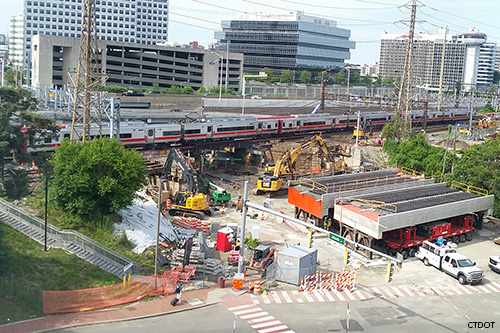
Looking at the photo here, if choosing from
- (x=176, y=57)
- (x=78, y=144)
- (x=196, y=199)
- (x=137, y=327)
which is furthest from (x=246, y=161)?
(x=176, y=57)

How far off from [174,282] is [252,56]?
16899 centimetres

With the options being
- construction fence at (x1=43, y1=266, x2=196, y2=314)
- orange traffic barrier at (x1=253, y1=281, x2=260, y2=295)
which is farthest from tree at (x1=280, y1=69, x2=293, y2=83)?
orange traffic barrier at (x1=253, y1=281, x2=260, y2=295)

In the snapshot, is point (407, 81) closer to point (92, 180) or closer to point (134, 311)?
point (92, 180)

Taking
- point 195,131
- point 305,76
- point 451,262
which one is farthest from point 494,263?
point 305,76

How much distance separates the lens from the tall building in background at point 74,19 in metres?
178

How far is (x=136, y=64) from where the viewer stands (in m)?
129

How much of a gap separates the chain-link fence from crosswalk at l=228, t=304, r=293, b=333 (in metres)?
8.22

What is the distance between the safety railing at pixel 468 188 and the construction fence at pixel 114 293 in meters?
24.8

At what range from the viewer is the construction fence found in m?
24.0

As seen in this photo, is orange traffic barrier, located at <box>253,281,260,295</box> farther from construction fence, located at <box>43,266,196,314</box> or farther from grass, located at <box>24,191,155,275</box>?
grass, located at <box>24,191,155,275</box>

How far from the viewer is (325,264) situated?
1281 inches

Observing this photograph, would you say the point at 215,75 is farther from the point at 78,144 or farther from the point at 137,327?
the point at 137,327

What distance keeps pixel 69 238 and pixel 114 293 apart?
536 cm

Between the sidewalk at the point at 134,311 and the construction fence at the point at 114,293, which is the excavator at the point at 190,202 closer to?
the construction fence at the point at 114,293
